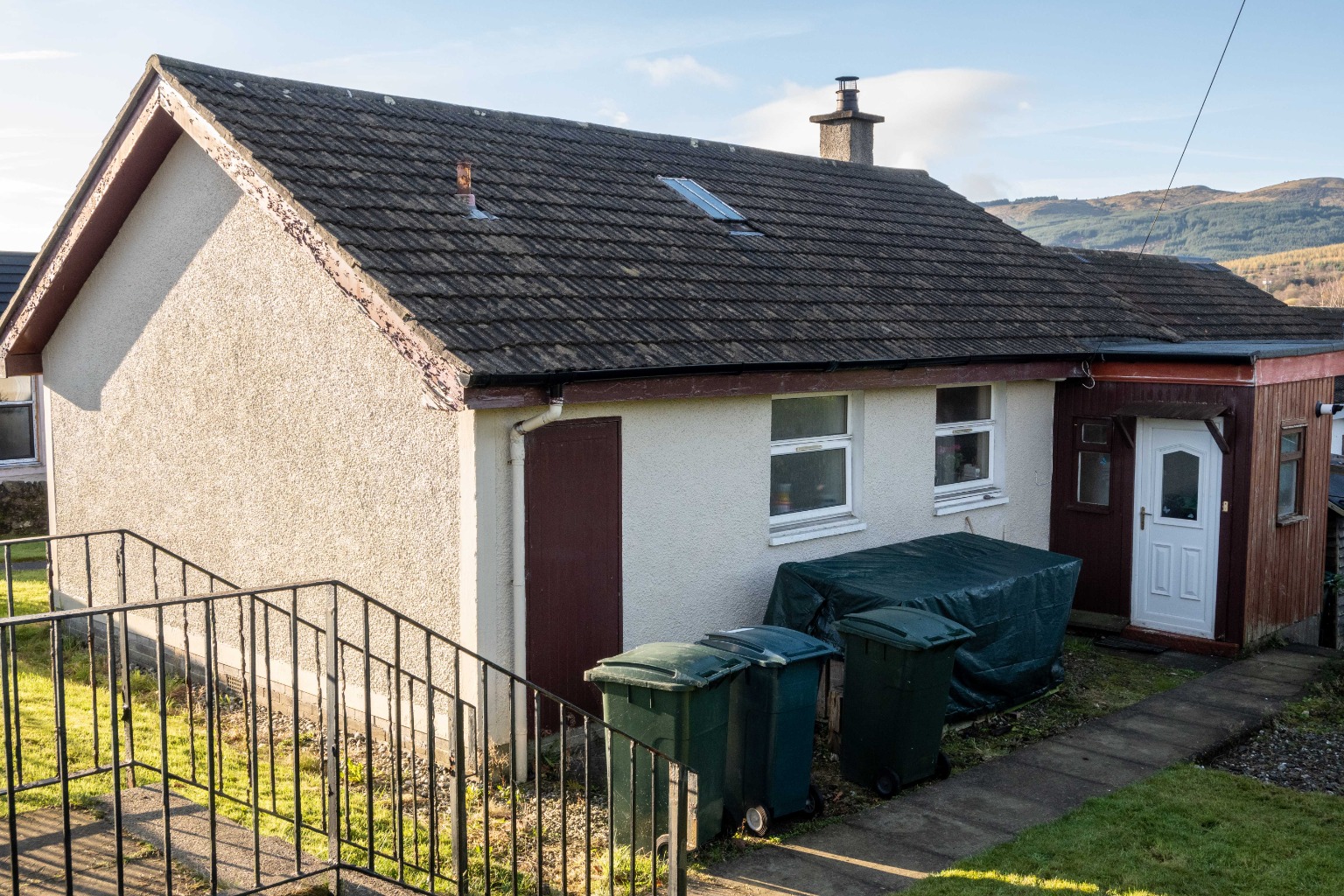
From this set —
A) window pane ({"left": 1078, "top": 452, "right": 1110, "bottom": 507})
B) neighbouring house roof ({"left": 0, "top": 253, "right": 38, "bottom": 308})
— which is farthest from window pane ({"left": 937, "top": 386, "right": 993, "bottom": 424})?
neighbouring house roof ({"left": 0, "top": 253, "right": 38, "bottom": 308})

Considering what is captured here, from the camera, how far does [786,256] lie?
1159 cm

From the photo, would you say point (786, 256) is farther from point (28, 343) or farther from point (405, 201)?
point (28, 343)

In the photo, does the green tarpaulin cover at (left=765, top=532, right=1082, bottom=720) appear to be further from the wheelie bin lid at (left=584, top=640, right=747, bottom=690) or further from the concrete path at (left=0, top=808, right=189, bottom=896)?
the concrete path at (left=0, top=808, right=189, bottom=896)

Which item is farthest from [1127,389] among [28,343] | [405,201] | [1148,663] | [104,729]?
[28,343]

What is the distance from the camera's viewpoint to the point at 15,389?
60.8 feet

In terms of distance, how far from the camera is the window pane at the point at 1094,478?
12297mm

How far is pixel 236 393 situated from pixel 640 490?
350cm

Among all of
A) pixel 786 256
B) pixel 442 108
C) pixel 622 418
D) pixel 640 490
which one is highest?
pixel 442 108

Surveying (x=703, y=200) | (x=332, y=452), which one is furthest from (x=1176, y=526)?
(x=332, y=452)

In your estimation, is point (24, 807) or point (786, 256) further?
point (786, 256)

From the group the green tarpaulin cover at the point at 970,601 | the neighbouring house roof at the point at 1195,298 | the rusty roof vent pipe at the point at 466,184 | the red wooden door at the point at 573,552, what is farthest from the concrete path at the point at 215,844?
the neighbouring house roof at the point at 1195,298

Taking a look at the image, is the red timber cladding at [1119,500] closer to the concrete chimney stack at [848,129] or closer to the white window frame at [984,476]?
the white window frame at [984,476]

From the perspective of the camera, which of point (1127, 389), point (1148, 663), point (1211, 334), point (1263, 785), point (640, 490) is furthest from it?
point (1211, 334)

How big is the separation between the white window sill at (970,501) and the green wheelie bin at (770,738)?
458 cm
